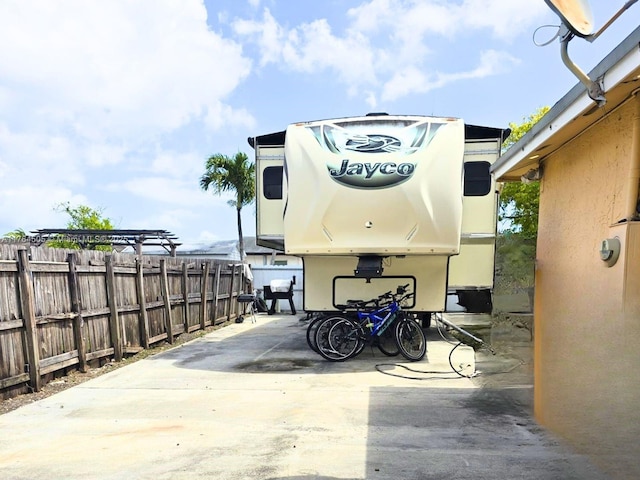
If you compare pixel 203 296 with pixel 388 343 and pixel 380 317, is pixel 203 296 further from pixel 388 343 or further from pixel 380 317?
pixel 380 317

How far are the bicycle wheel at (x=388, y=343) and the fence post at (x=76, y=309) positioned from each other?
432cm

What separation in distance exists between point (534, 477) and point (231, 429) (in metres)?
2.49

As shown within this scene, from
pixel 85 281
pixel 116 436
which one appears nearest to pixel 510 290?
pixel 116 436

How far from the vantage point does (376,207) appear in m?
6.86

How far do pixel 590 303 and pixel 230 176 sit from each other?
804 inches

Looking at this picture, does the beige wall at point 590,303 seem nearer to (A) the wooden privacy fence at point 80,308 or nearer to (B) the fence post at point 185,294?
(A) the wooden privacy fence at point 80,308

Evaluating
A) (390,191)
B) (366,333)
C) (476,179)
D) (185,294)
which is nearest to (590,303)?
(390,191)

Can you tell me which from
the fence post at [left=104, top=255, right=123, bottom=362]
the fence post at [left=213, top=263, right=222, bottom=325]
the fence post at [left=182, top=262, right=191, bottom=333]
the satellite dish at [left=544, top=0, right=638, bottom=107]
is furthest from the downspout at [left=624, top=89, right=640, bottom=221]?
the fence post at [left=213, top=263, right=222, bottom=325]

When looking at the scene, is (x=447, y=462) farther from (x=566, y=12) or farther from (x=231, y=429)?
(x=566, y=12)

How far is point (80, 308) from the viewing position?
6.85 meters

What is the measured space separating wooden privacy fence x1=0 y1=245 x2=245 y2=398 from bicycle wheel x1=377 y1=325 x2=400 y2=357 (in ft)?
13.3

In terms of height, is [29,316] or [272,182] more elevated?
[272,182]

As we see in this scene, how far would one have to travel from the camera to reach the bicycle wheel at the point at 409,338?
7.62 metres

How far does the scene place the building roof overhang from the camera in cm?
243
